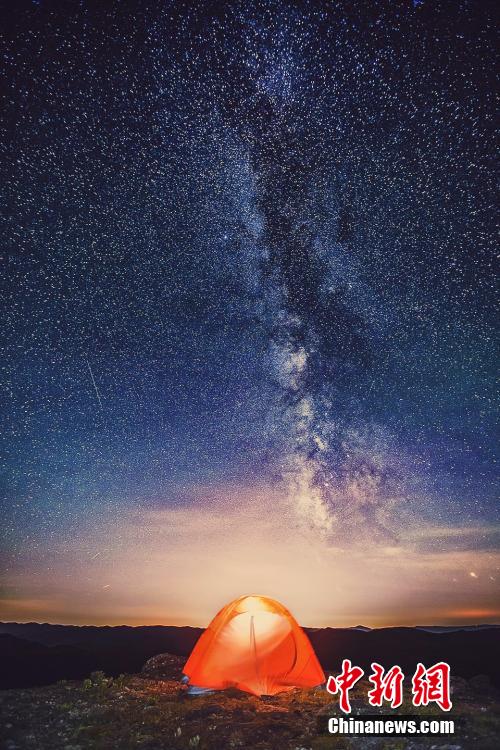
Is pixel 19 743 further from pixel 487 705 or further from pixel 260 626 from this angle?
pixel 487 705

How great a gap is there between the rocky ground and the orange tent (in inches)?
18.8

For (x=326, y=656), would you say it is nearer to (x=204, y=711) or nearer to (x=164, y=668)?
(x=164, y=668)

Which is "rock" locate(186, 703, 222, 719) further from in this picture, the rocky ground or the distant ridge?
the distant ridge

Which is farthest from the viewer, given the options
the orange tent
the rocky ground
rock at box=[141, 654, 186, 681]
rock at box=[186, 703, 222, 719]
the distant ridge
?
the distant ridge

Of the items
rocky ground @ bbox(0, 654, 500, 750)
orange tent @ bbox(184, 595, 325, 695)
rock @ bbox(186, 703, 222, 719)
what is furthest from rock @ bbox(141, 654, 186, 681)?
rock @ bbox(186, 703, 222, 719)

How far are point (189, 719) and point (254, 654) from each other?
3.29 metres

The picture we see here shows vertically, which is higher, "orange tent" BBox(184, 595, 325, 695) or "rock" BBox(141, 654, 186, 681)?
"orange tent" BBox(184, 595, 325, 695)

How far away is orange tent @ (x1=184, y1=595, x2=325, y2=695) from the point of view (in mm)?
13016

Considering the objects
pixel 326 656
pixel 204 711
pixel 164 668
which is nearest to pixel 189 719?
pixel 204 711

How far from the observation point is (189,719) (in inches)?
411

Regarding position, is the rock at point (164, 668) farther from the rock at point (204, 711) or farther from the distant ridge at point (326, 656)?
the rock at point (204, 711)

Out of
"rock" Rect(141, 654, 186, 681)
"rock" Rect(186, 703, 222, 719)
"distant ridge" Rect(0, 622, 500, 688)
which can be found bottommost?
"distant ridge" Rect(0, 622, 500, 688)

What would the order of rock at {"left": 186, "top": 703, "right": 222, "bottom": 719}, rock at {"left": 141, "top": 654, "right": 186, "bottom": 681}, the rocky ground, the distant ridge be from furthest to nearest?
1. the distant ridge
2. rock at {"left": 141, "top": 654, "right": 186, "bottom": 681}
3. rock at {"left": 186, "top": 703, "right": 222, "bottom": 719}
4. the rocky ground

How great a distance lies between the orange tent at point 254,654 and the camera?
42.7 ft
